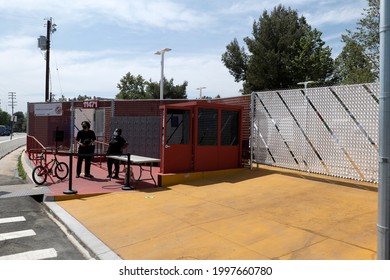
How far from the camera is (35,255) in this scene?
4910mm

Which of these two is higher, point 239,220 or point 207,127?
point 207,127

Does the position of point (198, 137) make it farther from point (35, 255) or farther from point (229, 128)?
point (35, 255)

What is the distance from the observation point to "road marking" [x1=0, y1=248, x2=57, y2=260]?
481cm

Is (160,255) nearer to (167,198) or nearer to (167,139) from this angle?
(167,198)

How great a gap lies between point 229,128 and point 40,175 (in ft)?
19.0

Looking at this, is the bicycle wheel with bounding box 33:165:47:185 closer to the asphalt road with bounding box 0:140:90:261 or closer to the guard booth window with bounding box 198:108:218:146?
the asphalt road with bounding box 0:140:90:261

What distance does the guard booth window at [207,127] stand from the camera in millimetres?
10078

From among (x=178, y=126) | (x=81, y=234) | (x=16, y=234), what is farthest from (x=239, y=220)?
(x=178, y=126)

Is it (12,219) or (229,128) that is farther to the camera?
(229,128)

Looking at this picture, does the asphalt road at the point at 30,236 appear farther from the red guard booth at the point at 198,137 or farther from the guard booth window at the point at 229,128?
the guard booth window at the point at 229,128

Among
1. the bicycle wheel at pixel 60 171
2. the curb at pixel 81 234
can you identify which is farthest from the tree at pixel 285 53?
the curb at pixel 81 234

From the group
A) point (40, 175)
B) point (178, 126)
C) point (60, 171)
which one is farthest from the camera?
point (60, 171)

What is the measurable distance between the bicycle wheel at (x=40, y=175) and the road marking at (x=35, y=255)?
4.96 meters
